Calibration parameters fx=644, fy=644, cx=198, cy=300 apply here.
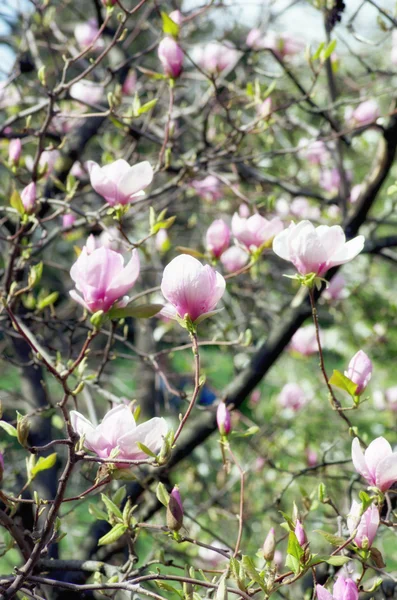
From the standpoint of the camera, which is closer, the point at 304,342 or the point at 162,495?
the point at 162,495

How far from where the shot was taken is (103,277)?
2.52 feet

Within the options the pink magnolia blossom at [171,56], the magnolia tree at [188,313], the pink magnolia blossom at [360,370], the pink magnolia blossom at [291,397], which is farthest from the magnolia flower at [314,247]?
the pink magnolia blossom at [291,397]

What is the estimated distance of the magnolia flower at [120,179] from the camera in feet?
3.43

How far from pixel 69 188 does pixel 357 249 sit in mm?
728

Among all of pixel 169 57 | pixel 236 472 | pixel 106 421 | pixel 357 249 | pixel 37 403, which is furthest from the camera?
pixel 236 472

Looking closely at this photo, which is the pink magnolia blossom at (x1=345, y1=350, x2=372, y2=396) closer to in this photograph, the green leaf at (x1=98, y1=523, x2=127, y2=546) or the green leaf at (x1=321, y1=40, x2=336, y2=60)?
the green leaf at (x1=98, y1=523, x2=127, y2=546)

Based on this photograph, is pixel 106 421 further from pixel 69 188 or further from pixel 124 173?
pixel 69 188

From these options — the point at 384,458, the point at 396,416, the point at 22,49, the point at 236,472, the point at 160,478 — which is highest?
the point at 22,49

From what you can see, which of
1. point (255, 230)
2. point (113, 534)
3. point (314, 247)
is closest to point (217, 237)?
point (255, 230)

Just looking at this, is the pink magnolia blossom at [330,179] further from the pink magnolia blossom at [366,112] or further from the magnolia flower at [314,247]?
the magnolia flower at [314,247]

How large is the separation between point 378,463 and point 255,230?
0.56 metres

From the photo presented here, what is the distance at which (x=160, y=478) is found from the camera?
1627mm

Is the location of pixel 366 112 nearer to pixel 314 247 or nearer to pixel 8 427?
pixel 314 247

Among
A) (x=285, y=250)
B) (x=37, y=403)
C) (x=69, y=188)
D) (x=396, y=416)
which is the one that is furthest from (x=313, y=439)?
(x=285, y=250)
